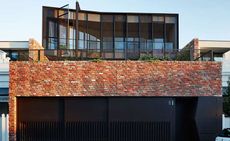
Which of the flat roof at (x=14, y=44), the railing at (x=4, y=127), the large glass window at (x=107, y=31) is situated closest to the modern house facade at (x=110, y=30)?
the large glass window at (x=107, y=31)

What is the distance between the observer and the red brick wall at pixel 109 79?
15.3 m

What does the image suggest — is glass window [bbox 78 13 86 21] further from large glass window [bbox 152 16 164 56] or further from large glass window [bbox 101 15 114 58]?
large glass window [bbox 152 16 164 56]

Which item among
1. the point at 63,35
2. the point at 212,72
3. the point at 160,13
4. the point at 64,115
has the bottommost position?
the point at 64,115

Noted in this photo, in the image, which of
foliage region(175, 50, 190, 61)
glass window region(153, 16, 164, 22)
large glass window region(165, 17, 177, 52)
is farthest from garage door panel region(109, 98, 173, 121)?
glass window region(153, 16, 164, 22)

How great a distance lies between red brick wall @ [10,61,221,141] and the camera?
1534 cm

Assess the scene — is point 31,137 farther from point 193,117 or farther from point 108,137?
point 193,117

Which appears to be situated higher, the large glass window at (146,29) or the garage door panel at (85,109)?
the large glass window at (146,29)

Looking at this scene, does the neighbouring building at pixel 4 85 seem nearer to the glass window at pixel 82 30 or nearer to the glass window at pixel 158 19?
the glass window at pixel 82 30

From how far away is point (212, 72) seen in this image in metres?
15.6

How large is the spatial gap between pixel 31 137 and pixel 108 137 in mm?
3241

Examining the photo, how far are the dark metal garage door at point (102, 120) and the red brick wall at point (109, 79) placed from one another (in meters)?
0.42

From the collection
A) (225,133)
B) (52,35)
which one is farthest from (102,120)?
(52,35)

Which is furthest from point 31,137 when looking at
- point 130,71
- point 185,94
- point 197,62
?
point 197,62

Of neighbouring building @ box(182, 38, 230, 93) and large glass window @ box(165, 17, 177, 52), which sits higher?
large glass window @ box(165, 17, 177, 52)
